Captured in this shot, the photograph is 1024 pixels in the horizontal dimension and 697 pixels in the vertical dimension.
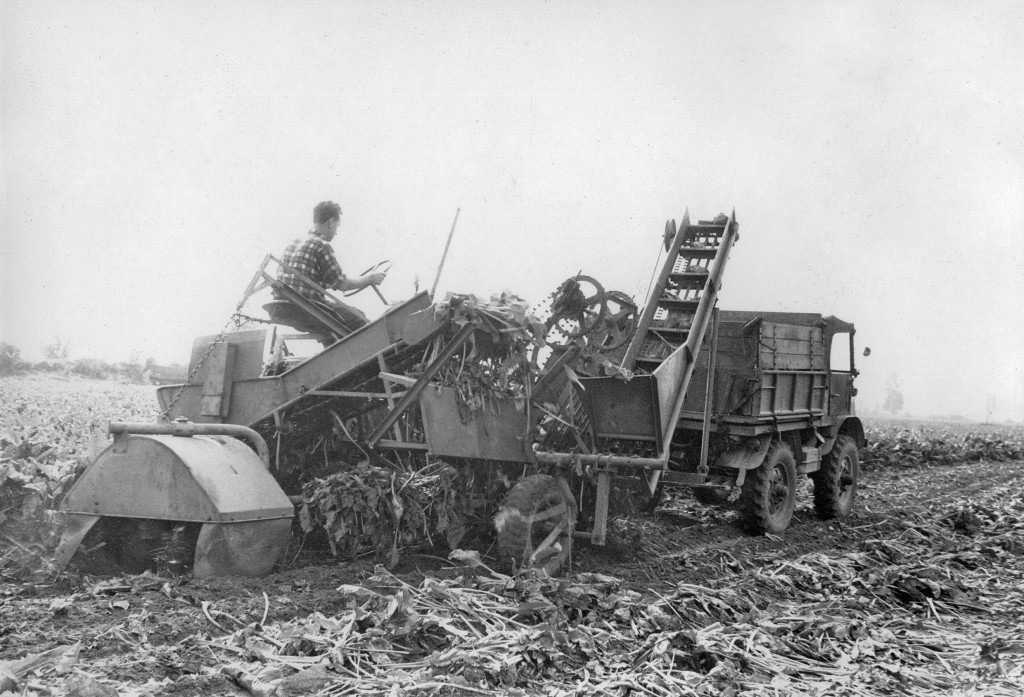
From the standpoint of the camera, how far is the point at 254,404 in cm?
723

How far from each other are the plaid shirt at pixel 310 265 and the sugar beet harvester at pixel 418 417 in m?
0.13

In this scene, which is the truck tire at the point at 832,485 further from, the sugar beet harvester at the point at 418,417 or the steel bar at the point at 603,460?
the steel bar at the point at 603,460

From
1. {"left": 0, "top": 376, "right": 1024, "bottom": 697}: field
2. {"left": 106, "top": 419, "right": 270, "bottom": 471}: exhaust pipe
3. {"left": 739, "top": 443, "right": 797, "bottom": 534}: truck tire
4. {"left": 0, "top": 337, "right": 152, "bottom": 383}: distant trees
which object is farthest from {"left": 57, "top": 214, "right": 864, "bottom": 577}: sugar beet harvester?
{"left": 0, "top": 337, "right": 152, "bottom": 383}: distant trees

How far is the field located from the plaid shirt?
227 centimetres

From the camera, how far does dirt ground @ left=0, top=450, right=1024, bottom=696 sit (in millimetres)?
4121

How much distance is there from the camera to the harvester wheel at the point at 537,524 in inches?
264

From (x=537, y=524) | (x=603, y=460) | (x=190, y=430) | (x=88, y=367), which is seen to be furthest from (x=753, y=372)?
(x=88, y=367)

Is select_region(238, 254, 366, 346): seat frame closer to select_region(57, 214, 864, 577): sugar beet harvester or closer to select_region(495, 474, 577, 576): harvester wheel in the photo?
select_region(57, 214, 864, 577): sugar beet harvester

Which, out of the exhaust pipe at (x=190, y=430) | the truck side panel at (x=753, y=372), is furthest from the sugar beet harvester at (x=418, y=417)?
the truck side panel at (x=753, y=372)

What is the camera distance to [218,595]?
5367 millimetres

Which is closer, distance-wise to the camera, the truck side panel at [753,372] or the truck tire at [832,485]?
the truck side panel at [753,372]

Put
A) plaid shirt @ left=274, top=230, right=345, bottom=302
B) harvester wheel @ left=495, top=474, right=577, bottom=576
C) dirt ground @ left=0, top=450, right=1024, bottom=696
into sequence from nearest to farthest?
dirt ground @ left=0, top=450, right=1024, bottom=696 → harvester wheel @ left=495, top=474, right=577, bottom=576 → plaid shirt @ left=274, top=230, right=345, bottom=302

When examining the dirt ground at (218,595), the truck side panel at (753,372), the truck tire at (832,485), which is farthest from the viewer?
the truck tire at (832,485)

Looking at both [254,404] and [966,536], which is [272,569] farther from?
[966,536]
